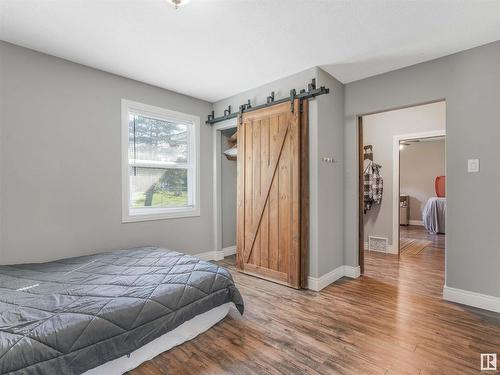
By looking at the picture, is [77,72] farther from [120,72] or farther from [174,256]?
[174,256]

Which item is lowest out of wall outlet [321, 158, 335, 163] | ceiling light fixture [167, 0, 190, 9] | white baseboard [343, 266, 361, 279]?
white baseboard [343, 266, 361, 279]

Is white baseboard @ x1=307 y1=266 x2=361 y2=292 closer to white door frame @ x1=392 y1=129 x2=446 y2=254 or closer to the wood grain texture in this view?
the wood grain texture

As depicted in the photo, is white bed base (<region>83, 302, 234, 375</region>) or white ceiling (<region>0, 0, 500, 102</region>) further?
white ceiling (<region>0, 0, 500, 102</region>)

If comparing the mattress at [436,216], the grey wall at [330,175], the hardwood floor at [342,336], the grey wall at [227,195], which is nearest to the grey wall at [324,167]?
the grey wall at [330,175]

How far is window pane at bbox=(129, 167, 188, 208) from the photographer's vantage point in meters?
3.41

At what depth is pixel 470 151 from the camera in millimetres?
2531

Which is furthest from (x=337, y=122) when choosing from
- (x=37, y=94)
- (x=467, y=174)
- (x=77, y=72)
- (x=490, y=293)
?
(x=37, y=94)

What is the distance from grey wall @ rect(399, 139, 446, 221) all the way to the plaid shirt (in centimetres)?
321

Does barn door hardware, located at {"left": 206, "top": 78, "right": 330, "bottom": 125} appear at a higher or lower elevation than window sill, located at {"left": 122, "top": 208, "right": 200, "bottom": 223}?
higher

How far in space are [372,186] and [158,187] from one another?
147 inches

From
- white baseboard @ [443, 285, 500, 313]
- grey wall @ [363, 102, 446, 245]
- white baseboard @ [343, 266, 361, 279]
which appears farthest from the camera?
grey wall @ [363, 102, 446, 245]

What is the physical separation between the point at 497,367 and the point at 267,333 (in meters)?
1.57

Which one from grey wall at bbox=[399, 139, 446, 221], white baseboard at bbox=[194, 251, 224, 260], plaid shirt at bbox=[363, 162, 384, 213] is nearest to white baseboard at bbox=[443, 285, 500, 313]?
plaid shirt at bbox=[363, 162, 384, 213]

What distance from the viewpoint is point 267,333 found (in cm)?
210
